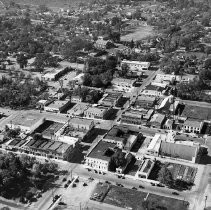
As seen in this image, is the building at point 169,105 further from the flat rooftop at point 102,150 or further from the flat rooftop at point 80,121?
the flat rooftop at point 102,150

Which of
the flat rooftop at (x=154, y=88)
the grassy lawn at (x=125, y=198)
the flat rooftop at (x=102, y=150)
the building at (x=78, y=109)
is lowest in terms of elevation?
the grassy lawn at (x=125, y=198)

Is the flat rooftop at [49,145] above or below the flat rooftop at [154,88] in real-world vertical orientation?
below

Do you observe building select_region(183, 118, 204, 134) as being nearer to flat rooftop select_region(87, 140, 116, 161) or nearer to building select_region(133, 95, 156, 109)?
building select_region(133, 95, 156, 109)

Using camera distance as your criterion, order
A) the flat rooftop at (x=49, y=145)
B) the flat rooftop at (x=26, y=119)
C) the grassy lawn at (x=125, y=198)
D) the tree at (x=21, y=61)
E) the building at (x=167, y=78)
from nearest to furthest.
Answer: the grassy lawn at (x=125, y=198)
the flat rooftop at (x=49, y=145)
the flat rooftop at (x=26, y=119)
the building at (x=167, y=78)
the tree at (x=21, y=61)

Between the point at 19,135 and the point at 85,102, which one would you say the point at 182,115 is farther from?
the point at 19,135

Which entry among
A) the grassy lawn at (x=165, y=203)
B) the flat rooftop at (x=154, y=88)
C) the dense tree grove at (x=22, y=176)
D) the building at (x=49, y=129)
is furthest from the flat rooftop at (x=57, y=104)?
the grassy lawn at (x=165, y=203)

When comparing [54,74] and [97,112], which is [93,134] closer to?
[97,112]

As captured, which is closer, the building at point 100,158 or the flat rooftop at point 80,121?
the building at point 100,158

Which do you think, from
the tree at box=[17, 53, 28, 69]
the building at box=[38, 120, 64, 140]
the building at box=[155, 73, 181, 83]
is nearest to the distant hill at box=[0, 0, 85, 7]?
the tree at box=[17, 53, 28, 69]
